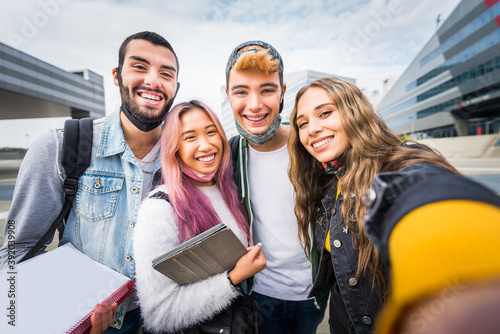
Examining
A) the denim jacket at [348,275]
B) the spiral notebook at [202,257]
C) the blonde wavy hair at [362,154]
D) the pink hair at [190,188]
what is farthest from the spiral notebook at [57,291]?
the blonde wavy hair at [362,154]

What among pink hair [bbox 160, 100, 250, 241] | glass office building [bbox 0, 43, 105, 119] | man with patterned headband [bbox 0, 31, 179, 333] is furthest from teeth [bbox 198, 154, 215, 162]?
glass office building [bbox 0, 43, 105, 119]

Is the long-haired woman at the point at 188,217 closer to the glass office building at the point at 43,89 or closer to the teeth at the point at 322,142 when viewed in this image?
the teeth at the point at 322,142

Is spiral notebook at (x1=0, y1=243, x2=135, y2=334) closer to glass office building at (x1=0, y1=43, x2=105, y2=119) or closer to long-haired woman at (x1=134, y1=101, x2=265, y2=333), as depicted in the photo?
long-haired woman at (x1=134, y1=101, x2=265, y2=333)

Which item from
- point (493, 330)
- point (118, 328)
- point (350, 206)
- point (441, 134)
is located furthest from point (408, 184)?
point (441, 134)

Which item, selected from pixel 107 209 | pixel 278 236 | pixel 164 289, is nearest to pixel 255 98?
pixel 278 236

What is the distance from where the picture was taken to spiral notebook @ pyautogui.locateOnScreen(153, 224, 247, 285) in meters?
1.14

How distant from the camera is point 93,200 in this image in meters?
1.58

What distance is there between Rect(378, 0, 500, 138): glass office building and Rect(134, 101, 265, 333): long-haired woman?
40.2 metres

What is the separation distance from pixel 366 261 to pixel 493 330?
3.10 feet

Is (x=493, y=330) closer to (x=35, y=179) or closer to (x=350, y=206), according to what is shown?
(x=350, y=206)

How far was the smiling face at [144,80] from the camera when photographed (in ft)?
5.79

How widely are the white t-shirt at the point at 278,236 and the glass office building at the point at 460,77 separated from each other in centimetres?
3975

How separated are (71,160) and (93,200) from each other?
0.32 meters

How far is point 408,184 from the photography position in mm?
694
